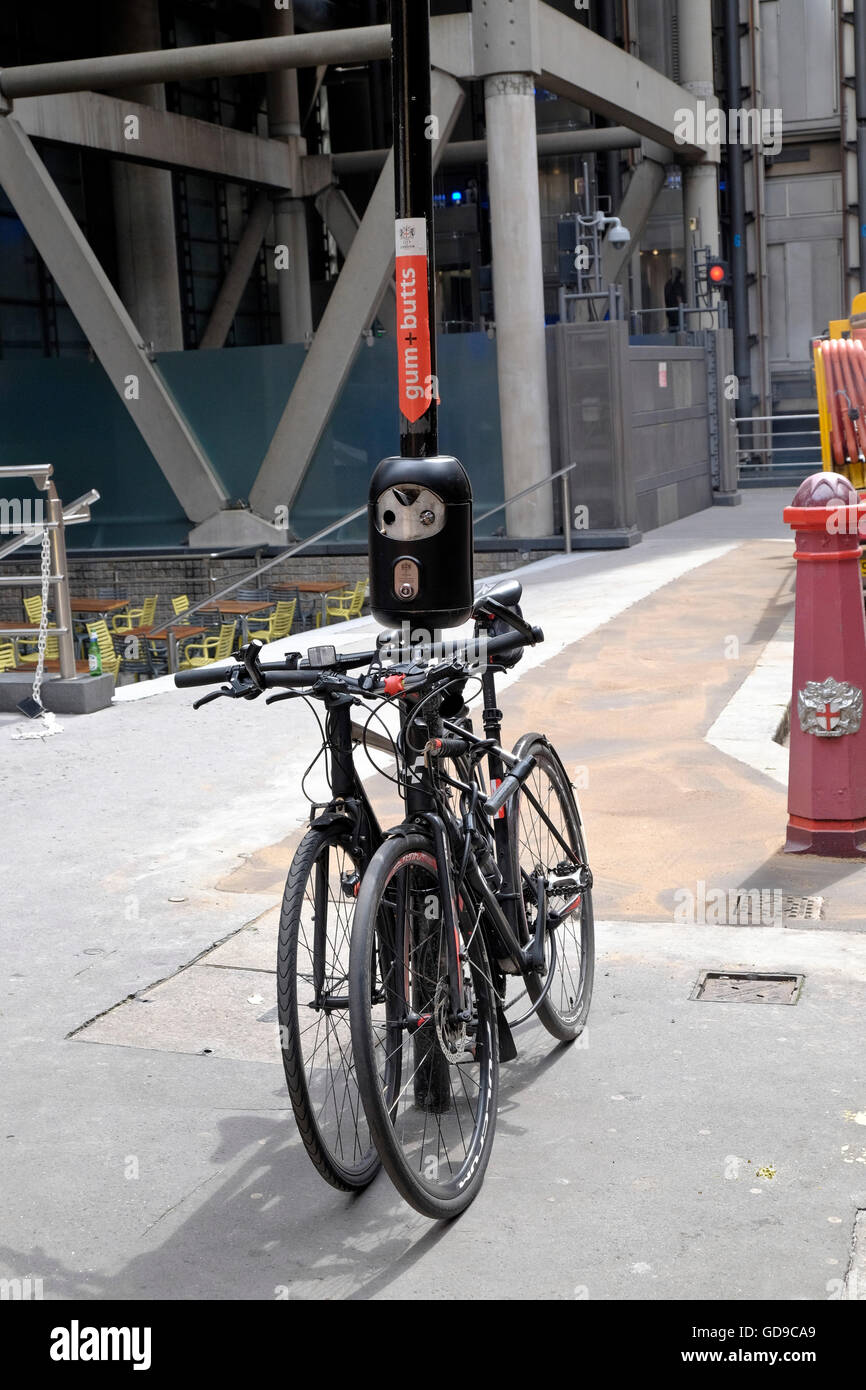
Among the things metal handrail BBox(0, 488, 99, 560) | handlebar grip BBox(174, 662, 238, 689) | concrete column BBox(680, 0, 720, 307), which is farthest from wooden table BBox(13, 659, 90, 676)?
concrete column BBox(680, 0, 720, 307)

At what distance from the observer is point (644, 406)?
2141 cm

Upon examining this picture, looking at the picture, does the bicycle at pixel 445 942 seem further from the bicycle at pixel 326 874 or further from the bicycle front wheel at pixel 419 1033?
the bicycle at pixel 326 874

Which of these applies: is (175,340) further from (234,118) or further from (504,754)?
(504,754)

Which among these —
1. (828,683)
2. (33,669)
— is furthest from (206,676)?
(33,669)

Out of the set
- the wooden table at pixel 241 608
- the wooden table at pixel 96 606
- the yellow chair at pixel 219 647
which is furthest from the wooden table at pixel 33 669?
the wooden table at pixel 96 606

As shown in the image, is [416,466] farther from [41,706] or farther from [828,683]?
[41,706]

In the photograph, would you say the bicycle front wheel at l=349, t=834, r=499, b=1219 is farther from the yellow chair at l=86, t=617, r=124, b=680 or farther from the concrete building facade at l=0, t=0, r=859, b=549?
the concrete building facade at l=0, t=0, r=859, b=549

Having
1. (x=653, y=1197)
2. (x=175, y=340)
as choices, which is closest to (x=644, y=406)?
(x=175, y=340)

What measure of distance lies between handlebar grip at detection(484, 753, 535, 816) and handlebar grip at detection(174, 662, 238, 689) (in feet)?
2.56

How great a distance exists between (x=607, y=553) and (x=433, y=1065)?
617 inches

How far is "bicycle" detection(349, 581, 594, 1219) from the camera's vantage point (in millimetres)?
3326

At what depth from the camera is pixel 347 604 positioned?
20344mm

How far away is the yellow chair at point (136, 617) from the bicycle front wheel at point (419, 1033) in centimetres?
1608

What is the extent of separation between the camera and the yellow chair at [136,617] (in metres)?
19.9
